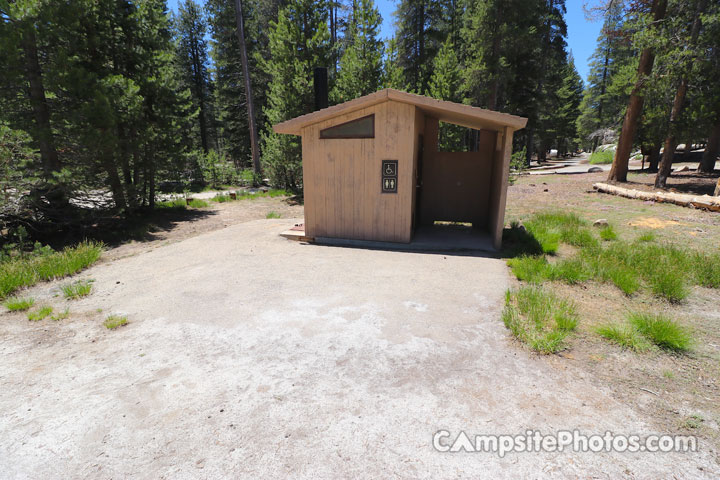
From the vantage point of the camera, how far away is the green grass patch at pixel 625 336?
3.26 meters

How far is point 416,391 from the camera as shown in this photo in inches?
107

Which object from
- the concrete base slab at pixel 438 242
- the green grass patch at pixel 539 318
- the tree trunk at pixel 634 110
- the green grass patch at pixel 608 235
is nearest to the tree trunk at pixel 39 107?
the concrete base slab at pixel 438 242

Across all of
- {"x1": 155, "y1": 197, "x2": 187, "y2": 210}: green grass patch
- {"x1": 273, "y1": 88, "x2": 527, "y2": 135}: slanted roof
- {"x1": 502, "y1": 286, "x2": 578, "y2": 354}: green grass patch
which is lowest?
{"x1": 502, "y1": 286, "x2": 578, "y2": 354}: green grass patch

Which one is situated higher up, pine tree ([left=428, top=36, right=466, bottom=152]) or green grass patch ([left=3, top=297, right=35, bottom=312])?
pine tree ([left=428, top=36, right=466, bottom=152])

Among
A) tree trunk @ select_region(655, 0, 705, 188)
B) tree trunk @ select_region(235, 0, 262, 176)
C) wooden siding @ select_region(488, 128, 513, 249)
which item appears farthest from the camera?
tree trunk @ select_region(235, 0, 262, 176)

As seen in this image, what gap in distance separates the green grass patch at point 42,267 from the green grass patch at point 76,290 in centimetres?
71

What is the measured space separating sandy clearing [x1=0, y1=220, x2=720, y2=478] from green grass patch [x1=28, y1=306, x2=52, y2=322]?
0.11 metres

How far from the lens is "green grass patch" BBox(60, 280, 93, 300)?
485cm

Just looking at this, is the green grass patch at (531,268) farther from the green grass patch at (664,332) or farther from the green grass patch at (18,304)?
the green grass patch at (18,304)

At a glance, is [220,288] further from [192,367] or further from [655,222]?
[655,222]

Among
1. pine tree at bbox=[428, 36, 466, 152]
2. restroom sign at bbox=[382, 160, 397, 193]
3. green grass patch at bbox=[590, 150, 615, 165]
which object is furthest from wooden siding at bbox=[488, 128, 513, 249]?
green grass patch at bbox=[590, 150, 615, 165]

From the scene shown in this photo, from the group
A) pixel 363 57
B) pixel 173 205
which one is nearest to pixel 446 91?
pixel 363 57

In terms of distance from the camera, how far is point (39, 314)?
4246mm

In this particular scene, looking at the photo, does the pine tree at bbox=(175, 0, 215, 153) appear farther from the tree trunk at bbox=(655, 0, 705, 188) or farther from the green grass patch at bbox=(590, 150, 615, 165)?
the green grass patch at bbox=(590, 150, 615, 165)
